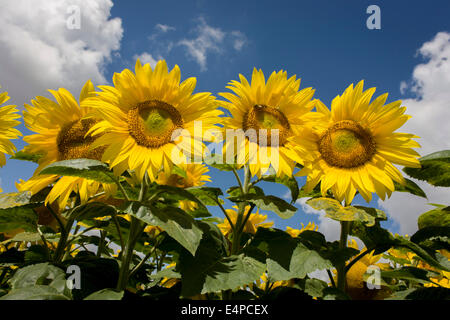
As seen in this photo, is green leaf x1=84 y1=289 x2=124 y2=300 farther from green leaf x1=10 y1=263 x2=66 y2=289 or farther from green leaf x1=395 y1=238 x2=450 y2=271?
green leaf x1=395 y1=238 x2=450 y2=271

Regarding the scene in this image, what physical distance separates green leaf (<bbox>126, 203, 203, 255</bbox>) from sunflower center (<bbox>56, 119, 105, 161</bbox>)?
2.48 ft

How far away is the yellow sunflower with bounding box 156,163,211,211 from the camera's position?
10.1 feet

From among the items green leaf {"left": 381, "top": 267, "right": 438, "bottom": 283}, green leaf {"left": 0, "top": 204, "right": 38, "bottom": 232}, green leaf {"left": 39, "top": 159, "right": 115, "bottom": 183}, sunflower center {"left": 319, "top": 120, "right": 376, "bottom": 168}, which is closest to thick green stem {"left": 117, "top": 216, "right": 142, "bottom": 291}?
green leaf {"left": 39, "top": 159, "right": 115, "bottom": 183}

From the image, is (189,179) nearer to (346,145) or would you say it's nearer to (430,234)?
(346,145)

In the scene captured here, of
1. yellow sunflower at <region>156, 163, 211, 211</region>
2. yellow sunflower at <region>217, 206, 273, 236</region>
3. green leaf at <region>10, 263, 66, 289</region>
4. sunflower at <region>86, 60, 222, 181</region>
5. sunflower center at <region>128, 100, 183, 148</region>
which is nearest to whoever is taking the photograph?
green leaf at <region>10, 263, 66, 289</region>

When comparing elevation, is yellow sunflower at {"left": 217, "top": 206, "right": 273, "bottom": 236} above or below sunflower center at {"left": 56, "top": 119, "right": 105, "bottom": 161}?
below

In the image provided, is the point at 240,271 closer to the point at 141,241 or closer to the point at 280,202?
the point at 280,202

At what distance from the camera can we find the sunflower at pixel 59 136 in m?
2.21

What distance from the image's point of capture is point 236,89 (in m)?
2.32

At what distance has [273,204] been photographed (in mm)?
1949

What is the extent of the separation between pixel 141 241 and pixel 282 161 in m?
1.22

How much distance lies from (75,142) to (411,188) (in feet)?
7.22

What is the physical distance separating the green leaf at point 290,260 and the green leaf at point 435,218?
1.15 meters
